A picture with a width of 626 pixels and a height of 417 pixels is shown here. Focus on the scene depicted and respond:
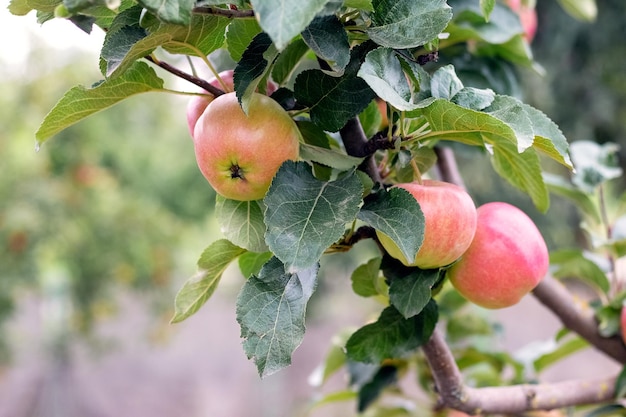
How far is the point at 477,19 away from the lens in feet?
2.06

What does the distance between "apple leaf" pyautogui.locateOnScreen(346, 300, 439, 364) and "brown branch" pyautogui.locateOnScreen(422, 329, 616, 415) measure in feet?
0.06

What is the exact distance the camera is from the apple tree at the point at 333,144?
315 millimetres

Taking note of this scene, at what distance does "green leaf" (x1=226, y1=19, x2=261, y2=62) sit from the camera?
376mm

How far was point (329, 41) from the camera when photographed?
0.31 m

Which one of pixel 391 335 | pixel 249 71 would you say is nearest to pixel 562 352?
pixel 391 335

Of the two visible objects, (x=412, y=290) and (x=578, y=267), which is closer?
(x=412, y=290)

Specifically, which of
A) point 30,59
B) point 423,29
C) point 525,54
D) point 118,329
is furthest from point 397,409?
point 118,329

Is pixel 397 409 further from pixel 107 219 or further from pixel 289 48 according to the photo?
pixel 107 219

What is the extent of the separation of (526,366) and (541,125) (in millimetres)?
493

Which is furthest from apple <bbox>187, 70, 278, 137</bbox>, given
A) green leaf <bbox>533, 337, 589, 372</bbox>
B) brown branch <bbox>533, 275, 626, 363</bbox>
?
green leaf <bbox>533, 337, 589, 372</bbox>

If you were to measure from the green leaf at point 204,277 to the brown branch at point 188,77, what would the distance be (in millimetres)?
95

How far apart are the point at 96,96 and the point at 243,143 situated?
0.10 m

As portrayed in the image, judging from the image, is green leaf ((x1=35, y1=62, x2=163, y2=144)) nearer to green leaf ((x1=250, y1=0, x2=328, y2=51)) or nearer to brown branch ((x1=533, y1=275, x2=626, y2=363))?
green leaf ((x1=250, y1=0, x2=328, y2=51))

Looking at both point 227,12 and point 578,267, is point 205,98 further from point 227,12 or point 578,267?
point 578,267
